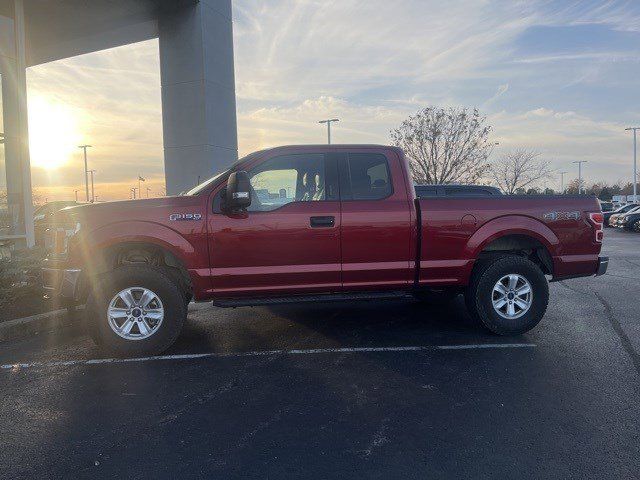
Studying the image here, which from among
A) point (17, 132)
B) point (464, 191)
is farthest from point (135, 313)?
point (464, 191)

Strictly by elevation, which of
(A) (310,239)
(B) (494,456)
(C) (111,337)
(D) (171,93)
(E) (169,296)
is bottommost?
(B) (494,456)

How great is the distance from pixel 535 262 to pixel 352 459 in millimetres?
4016

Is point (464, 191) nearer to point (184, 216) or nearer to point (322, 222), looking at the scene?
point (322, 222)

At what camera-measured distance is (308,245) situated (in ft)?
17.1

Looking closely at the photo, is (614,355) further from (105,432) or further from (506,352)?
(105,432)

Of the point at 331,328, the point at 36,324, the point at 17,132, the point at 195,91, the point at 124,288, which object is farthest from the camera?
the point at 195,91

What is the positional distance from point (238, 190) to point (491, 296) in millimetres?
2961

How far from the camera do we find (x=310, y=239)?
5.20m

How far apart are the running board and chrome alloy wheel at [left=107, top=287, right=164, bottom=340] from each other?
0.61 m

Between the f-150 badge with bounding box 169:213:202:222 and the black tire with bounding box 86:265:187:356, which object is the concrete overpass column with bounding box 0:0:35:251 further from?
the f-150 badge with bounding box 169:213:202:222

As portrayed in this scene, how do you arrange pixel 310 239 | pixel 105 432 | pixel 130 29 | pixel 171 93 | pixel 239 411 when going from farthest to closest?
1. pixel 130 29
2. pixel 171 93
3. pixel 310 239
4. pixel 239 411
5. pixel 105 432

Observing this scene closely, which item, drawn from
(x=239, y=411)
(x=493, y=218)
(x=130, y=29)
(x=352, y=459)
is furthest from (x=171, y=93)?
(x=352, y=459)

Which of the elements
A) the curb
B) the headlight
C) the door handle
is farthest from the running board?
the curb

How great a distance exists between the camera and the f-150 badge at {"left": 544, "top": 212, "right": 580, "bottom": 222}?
557 centimetres
